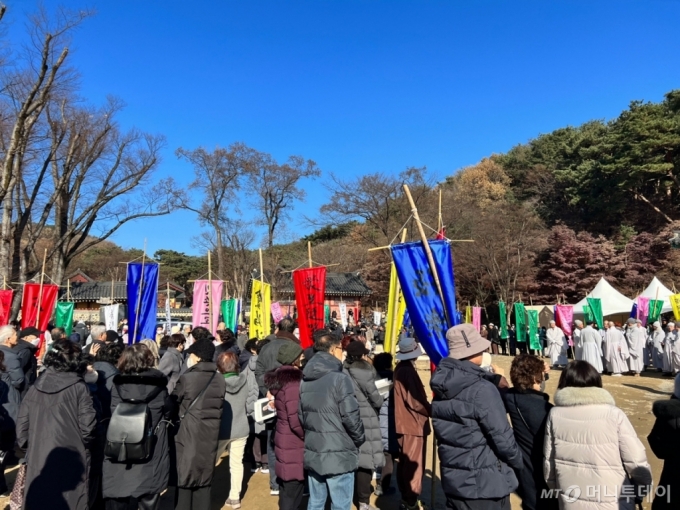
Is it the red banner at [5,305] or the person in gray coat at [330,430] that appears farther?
the red banner at [5,305]

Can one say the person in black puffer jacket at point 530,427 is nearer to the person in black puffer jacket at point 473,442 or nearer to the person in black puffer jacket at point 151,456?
the person in black puffer jacket at point 473,442

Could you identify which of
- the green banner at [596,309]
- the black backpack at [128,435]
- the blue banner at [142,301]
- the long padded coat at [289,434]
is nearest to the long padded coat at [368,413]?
the long padded coat at [289,434]

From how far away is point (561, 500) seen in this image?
108 inches

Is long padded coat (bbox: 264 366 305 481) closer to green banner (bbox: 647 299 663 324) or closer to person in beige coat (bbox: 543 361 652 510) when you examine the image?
person in beige coat (bbox: 543 361 652 510)

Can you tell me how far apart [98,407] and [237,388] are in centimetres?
126

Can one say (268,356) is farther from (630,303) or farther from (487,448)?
(630,303)

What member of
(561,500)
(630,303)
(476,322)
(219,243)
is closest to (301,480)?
(561,500)

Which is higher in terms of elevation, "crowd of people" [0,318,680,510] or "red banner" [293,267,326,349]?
"red banner" [293,267,326,349]

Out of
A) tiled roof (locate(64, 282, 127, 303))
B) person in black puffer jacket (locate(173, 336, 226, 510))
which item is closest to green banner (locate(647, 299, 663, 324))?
person in black puffer jacket (locate(173, 336, 226, 510))

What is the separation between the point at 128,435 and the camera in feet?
10.4

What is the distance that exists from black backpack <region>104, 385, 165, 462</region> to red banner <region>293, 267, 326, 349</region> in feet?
18.9

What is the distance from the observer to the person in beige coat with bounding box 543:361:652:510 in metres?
2.56

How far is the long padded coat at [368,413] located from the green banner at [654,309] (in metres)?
17.2

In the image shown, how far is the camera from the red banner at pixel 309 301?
906 cm
